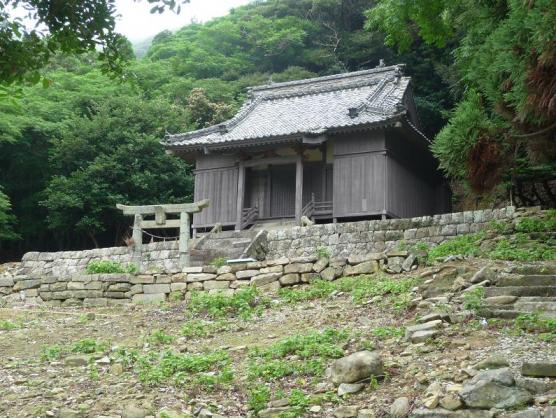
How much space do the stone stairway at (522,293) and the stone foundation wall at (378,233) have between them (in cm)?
460

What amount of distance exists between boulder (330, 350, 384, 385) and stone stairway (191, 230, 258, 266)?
9.19 m

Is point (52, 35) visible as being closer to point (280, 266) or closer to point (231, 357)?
point (231, 357)

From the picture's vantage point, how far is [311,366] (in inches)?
294

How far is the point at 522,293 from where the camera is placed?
28.9 ft

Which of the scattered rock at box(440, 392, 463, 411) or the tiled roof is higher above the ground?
the tiled roof

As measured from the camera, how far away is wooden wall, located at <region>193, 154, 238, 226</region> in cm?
2216

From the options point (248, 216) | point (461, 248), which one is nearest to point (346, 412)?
point (461, 248)

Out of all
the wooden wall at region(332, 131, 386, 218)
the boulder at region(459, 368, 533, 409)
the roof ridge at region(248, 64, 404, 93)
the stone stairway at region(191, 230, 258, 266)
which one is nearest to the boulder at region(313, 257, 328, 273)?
the stone stairway at region(191, 230, 258, 266)

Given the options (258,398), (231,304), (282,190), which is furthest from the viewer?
(282,190)

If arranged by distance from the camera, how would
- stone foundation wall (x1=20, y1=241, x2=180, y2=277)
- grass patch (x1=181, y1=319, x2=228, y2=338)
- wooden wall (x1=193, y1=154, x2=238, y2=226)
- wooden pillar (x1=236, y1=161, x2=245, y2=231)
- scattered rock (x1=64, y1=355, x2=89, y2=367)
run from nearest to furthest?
scattered rock (x1=64, y1=355, x2=89, y2=367) → grass patch (x1=181, y1=319, x2=228, y2=338) → stone foundation wall (x1=20, y1=241, x2=180, y2=277) → wooden pillar (x1=236, y1=161, x2=245, y2=231) → wooden wall (x1=193, y1=154, x2=238, y2=226)

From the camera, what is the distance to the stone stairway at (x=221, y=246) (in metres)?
16.8

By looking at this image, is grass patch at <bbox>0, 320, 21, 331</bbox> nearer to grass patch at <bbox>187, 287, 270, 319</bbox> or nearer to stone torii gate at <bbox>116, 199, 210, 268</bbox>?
grass patch at <bbox>187, 287, 270, 319</bbox>

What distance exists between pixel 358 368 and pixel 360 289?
421cm

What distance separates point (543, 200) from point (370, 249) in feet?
20.1
